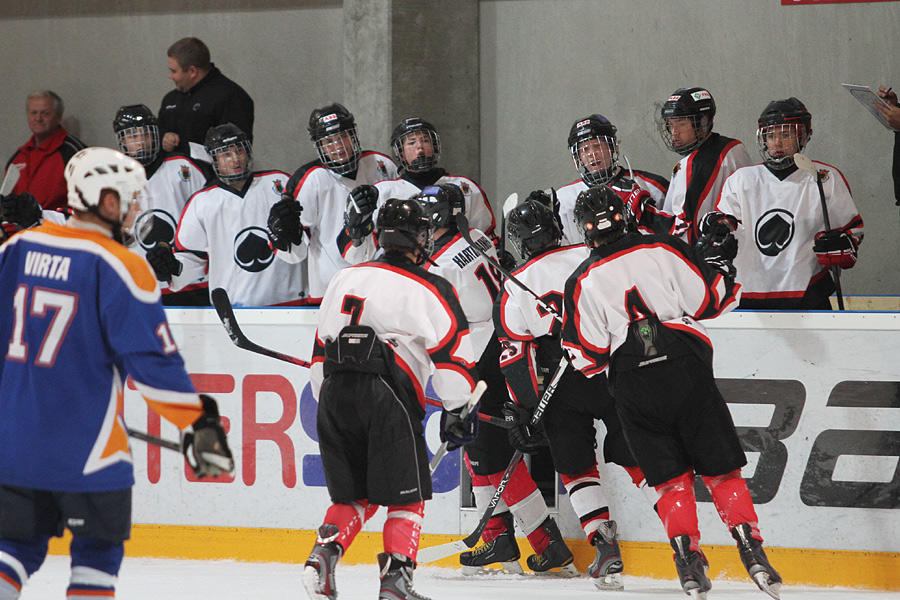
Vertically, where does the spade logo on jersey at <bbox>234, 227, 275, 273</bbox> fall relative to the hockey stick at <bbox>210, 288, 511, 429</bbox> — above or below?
above

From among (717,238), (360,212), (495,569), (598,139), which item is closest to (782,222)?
(717,238)

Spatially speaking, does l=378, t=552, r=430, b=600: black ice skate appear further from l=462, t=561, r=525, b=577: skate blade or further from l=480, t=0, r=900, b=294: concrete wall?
l=480, t=0, r=900, b=294: concrete wall

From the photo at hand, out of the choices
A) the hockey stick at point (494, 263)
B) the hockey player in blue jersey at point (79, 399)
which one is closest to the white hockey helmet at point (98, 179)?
the hockey player in blue jersey at point (79, 399)

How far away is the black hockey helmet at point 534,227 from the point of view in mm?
4129

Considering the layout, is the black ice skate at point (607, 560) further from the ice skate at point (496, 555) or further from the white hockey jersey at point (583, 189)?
the white hockey jersey at point (583, 189)

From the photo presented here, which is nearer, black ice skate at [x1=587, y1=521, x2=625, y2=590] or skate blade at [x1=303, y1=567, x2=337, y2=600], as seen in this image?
skate blade at [x1=303, y1=567, x2=337, y2=600]

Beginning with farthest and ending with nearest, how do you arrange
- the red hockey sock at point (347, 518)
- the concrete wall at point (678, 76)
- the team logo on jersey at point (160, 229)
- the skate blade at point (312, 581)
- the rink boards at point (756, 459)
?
the concrete wall at point (678, 76)
the team logo on jersey at point (160, 229)
the rink boards at point (756, 459)
the red hockey sock at point (347, 518)
the skate blade at point (312, 581)

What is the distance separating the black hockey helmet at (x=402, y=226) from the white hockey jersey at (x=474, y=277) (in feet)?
2.98

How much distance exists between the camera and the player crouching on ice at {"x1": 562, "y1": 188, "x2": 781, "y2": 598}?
3.48m

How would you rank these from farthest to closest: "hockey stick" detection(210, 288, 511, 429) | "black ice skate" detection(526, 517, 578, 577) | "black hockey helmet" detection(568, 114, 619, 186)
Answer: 1. "black hockey helmet" detection(568, 114, 619, 186)
2. "hockey stick" detection(210, 288, 511, 429)
3. "black ice skate" detection(526, 517, 578, 577)

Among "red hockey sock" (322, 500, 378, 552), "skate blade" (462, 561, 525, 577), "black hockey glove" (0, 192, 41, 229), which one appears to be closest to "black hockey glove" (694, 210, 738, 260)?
"skate blade" (462, 561, 525, 577)

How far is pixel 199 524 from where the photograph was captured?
4.61 meters

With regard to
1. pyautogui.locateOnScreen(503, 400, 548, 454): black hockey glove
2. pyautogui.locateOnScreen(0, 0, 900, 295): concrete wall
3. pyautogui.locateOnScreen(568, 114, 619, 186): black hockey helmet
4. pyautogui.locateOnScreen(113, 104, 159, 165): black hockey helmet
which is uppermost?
pyautogui.locateOnScreen(0, 0, 900, 295): concrete wall

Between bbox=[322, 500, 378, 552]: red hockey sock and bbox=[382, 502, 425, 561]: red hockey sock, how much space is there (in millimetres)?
84
